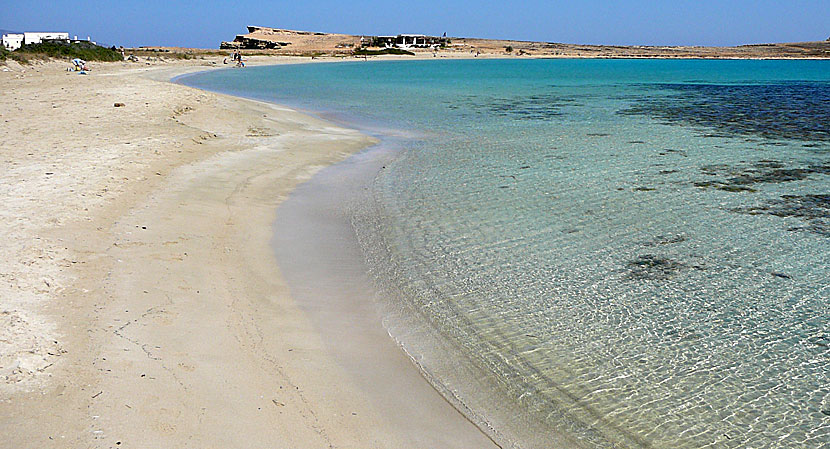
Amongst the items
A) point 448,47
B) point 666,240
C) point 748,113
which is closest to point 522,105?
point 748,113

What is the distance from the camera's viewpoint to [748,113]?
24141 mm

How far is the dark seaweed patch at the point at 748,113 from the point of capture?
18.5 metres

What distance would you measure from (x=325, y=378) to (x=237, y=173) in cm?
708

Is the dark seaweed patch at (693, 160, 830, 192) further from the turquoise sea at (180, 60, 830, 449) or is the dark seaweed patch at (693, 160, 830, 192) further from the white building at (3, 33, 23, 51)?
the white building at (3, 33, 23, 51)

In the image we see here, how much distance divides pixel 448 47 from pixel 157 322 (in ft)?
502

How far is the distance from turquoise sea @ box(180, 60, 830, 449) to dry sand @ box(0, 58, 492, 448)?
894mm

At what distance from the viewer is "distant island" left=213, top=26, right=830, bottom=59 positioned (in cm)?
13712

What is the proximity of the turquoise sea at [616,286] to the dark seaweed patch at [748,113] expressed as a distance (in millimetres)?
3773

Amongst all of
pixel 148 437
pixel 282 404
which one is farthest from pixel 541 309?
pixel 148 437

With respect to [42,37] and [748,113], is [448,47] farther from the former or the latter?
[748,113]

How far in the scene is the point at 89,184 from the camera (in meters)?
8.94

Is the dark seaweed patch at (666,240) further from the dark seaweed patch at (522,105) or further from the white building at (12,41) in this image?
the white building at (12,41)

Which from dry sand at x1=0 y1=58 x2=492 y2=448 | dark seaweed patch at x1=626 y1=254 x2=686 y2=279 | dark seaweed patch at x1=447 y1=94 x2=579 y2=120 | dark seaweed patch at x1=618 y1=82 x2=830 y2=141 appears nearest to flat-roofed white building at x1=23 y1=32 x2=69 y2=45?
dark seaweed patch at x1=447 y1=94 x2=579 y2=120

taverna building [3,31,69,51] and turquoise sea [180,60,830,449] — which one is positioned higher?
taverna building [3,31,69,51]
